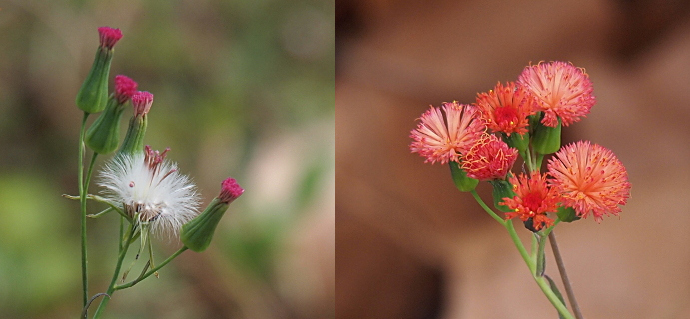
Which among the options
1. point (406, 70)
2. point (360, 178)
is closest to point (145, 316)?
point (360, 178)

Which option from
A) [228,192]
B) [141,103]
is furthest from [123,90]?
[228,192]

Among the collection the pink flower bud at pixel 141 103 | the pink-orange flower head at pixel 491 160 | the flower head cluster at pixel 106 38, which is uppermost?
the flower head cluster at pixel 106 38

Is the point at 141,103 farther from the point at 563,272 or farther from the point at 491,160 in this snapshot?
the point at 563,272

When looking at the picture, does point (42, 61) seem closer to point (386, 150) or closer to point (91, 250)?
point (91, 250)

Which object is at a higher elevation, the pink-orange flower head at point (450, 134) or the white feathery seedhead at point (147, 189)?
the pink-orange flower head at point (450, 134)

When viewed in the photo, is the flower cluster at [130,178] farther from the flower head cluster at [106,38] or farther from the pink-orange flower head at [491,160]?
the pink-orange flower head at [491,160]

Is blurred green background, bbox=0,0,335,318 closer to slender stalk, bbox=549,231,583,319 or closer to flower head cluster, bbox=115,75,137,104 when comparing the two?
flower head cluster, bbox=115,75,137,104

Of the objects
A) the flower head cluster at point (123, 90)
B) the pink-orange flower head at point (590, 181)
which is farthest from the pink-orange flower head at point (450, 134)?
the flower head cluster at point (123, 90)

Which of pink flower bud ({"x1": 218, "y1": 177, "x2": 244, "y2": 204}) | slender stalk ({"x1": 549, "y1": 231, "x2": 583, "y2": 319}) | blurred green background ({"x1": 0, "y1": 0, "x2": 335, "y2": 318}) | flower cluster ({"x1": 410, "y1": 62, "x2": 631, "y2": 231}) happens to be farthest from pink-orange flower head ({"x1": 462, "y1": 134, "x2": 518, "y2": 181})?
blurred green background ({"x1": 0, "y1": 0, "x2": 335, "y2": 318})
